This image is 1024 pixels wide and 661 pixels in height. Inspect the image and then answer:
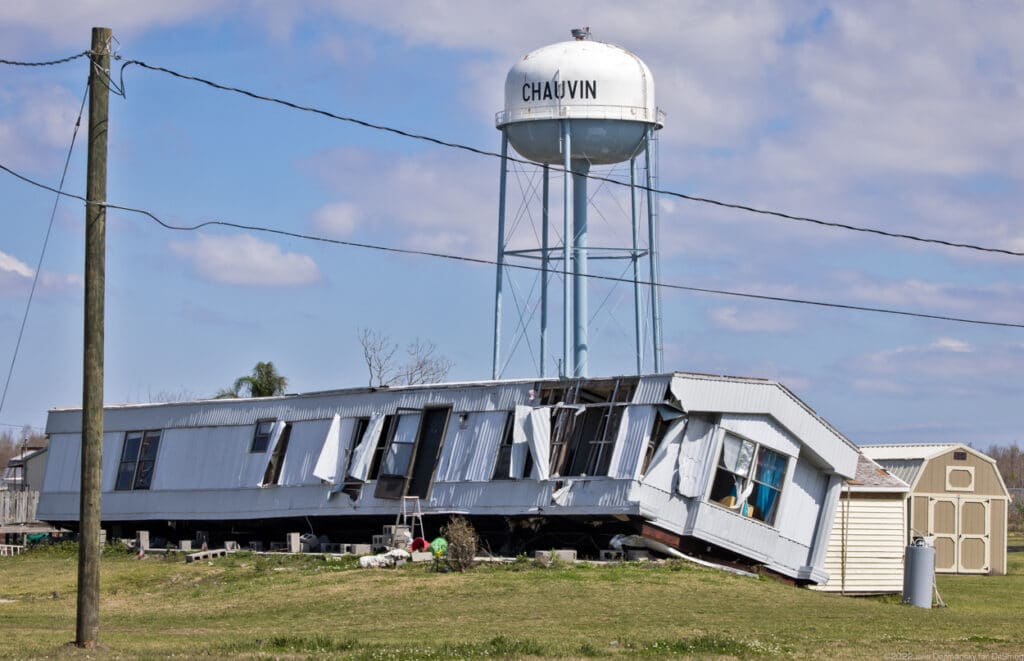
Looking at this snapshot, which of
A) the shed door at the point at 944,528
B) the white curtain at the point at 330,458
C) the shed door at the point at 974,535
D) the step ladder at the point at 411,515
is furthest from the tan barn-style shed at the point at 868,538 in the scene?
the white curtain at the point at 330,458

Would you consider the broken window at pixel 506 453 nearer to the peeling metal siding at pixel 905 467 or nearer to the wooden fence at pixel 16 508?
the peeling metal siding at pixel 905 467

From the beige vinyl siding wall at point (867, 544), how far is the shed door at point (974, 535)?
1145cm

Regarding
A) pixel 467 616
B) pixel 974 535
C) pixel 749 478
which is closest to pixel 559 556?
pixel 749 478

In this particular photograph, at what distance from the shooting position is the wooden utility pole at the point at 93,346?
18.2 m

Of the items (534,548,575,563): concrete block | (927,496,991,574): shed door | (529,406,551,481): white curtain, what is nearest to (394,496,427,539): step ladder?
(529,406,551,481): white curtain

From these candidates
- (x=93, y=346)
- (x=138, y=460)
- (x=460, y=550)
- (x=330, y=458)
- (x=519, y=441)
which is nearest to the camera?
(x=93, y=346)

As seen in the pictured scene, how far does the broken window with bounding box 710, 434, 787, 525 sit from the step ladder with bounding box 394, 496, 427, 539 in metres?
6.51

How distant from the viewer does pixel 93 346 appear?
18.4 meters

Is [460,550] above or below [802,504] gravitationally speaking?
below

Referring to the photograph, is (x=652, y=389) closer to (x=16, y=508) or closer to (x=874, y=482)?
(x=874, y=482)

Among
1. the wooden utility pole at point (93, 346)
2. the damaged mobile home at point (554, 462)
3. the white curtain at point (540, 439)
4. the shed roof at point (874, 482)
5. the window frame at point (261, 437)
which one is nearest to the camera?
the wooden utility pole at point (93, 346)

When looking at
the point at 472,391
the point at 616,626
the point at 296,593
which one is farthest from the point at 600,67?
the point at 616,626

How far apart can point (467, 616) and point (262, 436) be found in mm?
15766

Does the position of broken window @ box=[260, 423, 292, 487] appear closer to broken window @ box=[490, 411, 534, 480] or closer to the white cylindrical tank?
broken window @ box=[490, 411, 534, 480]
